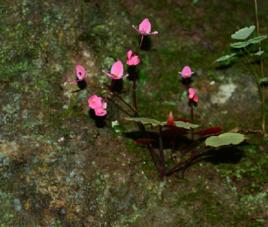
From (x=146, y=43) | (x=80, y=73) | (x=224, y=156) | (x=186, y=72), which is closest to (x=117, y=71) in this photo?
(x=80, y=73)

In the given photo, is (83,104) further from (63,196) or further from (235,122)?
(235,122)

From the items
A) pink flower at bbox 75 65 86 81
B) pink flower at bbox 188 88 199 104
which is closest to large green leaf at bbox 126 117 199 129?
pink flower at bbox 188 88 199 104

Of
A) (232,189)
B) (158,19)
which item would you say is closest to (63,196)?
(232,189)


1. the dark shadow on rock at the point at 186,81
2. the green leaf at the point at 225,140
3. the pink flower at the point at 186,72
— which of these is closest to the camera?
the green leaf at the point at 225,140

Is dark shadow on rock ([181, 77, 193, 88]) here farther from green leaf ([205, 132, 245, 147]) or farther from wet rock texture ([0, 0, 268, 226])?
green leaf ([205, 132, 245, 147])

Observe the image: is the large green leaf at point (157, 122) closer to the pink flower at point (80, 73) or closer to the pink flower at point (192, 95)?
the pink flower at point (192, 95)

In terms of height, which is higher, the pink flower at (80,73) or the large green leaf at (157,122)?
the pink flower at (80,73)

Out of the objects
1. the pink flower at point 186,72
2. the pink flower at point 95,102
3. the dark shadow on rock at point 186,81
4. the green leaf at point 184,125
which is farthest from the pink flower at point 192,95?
the pink flower at point 95,102

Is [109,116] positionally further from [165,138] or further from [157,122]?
[157,122]
